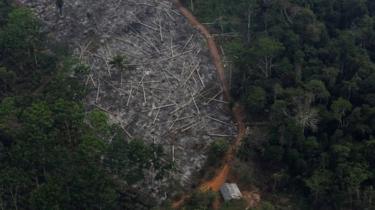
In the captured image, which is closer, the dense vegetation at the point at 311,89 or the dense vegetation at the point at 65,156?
the dense vegetation at the point at 65,156

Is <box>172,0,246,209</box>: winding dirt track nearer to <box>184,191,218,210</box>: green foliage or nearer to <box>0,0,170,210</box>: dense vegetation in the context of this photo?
<box>184,191,218,210</box>: green foliage

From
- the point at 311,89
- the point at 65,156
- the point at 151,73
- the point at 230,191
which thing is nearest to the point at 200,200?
the point at 230,191

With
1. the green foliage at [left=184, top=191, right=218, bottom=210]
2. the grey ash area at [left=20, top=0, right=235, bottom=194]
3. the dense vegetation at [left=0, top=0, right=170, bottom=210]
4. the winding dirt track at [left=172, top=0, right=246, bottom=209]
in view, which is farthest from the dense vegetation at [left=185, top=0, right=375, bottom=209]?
the dense vegetation at [left=0, top=0, right=170, bottom=210]

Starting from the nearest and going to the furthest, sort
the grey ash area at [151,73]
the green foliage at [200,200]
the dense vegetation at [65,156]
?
the dense vegetation at [65,156], the green foliage at [200,200], the grey ash area at [151,73]

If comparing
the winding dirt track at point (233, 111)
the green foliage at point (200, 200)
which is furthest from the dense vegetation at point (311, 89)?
the green foliage at point (200, 200)

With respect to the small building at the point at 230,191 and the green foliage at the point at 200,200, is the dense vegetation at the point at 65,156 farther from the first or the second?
the small building at the point at 230,191

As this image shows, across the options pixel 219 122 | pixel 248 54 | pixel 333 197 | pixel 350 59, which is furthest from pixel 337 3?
pixel 333 197

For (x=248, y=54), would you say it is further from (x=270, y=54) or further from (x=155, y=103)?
(x=155, y=103)
